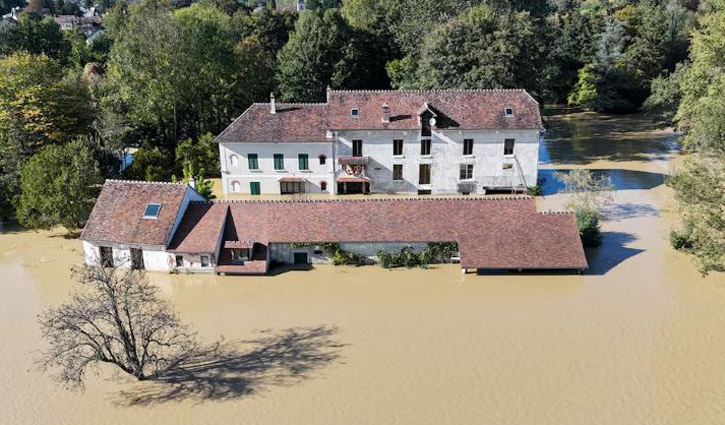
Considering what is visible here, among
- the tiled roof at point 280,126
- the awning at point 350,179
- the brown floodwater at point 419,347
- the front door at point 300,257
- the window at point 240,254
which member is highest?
the tiled roof at point 280,126

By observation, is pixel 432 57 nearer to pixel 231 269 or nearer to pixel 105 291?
pixel 231 269

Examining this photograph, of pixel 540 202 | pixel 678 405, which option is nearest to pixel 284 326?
pixel 678 405

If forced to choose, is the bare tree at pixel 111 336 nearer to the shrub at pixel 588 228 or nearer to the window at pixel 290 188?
the window at pixel 290 188

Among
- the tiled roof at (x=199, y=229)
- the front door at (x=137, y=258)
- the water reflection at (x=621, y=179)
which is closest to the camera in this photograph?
the tiled roof at (x=199, y=229)

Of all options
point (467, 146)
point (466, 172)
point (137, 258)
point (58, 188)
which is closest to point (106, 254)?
point (137, 258)

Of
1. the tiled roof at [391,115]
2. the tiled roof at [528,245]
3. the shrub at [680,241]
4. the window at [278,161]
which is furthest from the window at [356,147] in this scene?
the shrub at [680,241]

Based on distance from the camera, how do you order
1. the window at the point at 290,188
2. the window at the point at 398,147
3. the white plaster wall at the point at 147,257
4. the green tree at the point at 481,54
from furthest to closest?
the green tree at the point at 481,54
the window at the point at 290,188
the window at the point at 398,147
the white plaster wall at the point at 147,257

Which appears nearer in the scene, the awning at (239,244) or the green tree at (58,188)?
the awning at (239,244)

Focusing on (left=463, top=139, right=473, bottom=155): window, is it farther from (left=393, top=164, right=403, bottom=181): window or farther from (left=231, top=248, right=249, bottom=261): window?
(left=231, top=248, right=249, bottom=261): window

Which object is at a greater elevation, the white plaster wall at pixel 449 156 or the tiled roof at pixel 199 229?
the white plaster wall at pixel 449 156
